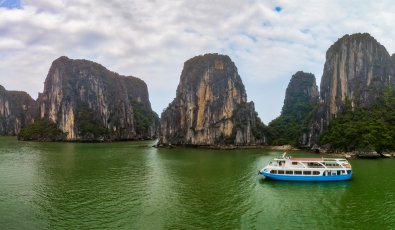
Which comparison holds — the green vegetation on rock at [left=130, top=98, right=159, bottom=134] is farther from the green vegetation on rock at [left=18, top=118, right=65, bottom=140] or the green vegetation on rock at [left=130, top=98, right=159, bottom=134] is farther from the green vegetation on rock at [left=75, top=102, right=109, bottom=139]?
the green vegetation on rock at [left=18, top=118, right=65, bottom=140]

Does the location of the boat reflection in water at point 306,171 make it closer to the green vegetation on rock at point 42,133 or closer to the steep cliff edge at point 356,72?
the steep cliff edge at point 356,72

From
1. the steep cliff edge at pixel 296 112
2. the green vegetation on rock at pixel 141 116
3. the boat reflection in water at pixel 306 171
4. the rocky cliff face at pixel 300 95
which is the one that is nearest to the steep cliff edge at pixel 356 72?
the steep cliff edge at pixel 296 112

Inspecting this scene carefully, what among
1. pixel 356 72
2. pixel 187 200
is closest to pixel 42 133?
pixel 187 200

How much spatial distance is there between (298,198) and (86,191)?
679 inches

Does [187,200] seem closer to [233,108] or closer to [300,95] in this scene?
[233,108]

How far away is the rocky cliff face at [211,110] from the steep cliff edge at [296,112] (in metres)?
7.06

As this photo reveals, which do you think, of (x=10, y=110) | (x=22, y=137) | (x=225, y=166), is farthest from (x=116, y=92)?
(x=225, y=166)

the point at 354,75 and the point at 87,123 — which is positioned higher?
the point at 354,75

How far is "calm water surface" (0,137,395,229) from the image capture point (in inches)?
698

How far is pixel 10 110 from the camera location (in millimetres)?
132250

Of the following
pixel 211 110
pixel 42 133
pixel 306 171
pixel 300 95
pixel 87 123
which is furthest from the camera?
pixel 87 123

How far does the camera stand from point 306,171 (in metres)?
29.5

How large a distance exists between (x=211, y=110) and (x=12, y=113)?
10297 cm

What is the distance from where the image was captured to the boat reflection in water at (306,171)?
28.9m
